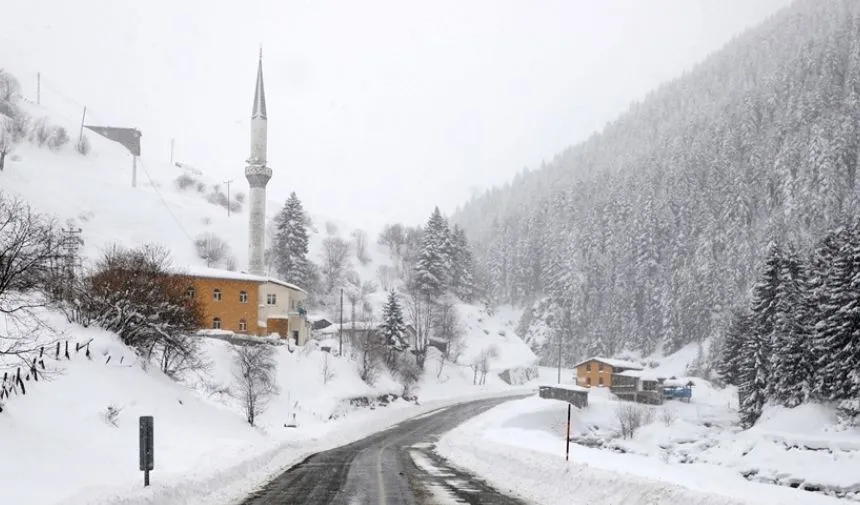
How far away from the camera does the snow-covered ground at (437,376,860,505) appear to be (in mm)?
13477

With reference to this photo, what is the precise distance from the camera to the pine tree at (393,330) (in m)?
69.4

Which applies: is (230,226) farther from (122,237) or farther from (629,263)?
(629,263)

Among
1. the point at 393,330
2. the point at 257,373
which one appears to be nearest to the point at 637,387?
the point at 393,330

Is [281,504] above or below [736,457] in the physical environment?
above

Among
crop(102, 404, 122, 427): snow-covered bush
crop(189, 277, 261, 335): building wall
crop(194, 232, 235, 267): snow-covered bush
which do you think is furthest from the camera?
crop(194, 232, 235, 267): snow-covered bush

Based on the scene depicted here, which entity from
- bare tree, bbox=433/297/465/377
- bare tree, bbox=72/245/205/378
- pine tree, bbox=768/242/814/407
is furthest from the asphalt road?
bare tree, bbox=433/297/465/377

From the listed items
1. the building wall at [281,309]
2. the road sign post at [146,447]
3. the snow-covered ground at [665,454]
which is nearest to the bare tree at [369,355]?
the building wall at [281,309]

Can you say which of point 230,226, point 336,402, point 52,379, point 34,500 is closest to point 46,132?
point 230,226

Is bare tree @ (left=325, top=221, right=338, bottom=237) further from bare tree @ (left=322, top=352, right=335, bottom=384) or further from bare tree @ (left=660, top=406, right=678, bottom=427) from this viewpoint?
bare tree @ (left=322, top=352, right=335, bottom=384)

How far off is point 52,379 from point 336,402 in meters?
30.8

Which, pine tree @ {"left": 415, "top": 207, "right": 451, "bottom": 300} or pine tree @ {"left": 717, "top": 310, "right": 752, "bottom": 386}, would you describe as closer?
pine tree @ {"left": 717, "top": 310, "right": 752, "bottom": 386}

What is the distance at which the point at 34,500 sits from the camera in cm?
1125

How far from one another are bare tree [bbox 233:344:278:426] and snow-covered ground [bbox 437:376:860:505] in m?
13.1

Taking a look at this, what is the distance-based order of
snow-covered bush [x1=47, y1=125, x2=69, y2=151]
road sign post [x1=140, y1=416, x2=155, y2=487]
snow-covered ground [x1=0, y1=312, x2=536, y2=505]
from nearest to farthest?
snow-covered ground [x1=0, y1=312, x2=536, y2=505] < road sign post [x1=140, y1=416, x2=155, y2=487] < snow-covered bush [x1=47, y1=125, x2=69, y2=151]
